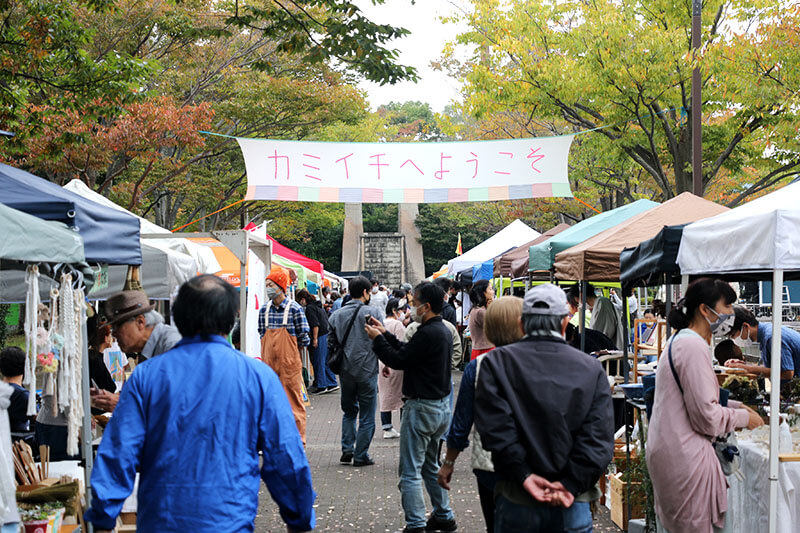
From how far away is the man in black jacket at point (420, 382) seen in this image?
6168 mm

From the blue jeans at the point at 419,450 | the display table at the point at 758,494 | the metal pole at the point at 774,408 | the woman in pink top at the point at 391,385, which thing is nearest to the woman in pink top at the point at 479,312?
the woman in pink top at the point at 391,385

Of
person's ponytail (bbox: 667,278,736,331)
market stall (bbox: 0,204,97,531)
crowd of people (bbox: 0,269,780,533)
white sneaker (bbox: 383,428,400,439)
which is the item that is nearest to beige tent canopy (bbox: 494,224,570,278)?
white sneaker (bbox: 383,428,400,439)

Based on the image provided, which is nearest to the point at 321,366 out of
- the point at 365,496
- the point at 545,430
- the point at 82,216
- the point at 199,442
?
the point at 365,496

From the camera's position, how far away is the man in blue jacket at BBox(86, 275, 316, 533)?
9.57 feet

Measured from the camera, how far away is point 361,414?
9055mm

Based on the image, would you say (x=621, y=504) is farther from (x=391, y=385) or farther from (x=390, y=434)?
(x=390, y=434)

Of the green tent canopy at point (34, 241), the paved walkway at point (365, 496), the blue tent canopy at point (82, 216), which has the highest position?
the blue tent canopy at point (82, 216)

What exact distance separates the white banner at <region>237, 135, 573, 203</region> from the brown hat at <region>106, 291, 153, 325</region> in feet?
27.0

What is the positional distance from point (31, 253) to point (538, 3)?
14610 millimetres

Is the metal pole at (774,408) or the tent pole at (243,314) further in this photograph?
the tent pole at (243,314)

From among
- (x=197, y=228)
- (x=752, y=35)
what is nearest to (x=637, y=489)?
(x=752, y=35)

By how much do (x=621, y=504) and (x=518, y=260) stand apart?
700 centimetres

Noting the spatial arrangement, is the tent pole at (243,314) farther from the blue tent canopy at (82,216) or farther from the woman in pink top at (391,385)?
the blue tent canopy at (82,216)

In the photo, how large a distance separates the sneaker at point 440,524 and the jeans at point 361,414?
246cm
